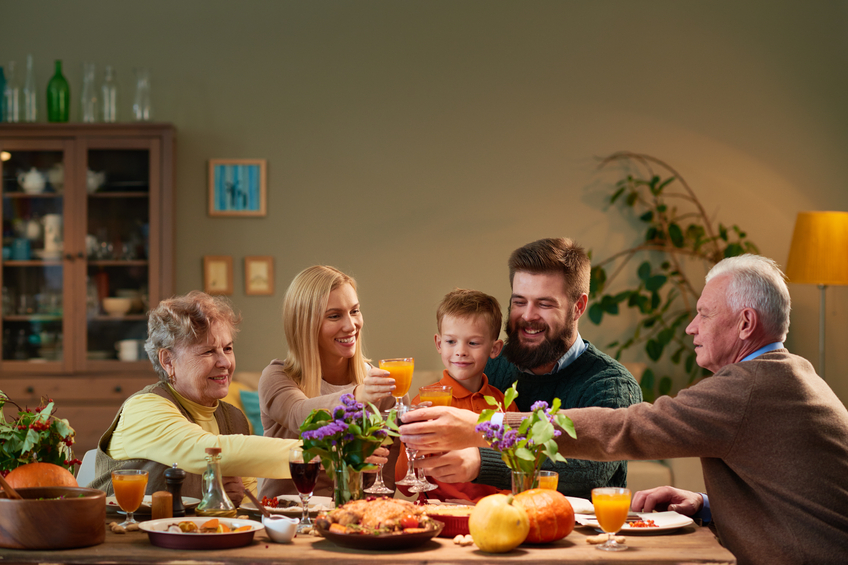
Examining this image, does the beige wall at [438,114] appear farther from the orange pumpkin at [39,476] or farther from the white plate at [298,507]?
the orange pumpkin at [39,476]

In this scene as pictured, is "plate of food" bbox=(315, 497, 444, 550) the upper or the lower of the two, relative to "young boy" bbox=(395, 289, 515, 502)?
lower

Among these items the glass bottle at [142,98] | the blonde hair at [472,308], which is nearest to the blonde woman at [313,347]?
the blonde hair at [472,308]

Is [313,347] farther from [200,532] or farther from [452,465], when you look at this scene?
[200,532]

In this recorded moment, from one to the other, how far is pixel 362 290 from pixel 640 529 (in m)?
3.41

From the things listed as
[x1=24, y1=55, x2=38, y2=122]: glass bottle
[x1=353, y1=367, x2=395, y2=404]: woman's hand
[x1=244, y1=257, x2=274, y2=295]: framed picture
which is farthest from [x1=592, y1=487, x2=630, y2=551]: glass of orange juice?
[x1=24, y1=55, x2=38, y2=122]: glass bottle

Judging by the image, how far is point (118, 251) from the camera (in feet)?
15.3

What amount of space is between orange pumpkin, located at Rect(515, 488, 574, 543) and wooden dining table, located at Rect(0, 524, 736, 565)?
2 cm

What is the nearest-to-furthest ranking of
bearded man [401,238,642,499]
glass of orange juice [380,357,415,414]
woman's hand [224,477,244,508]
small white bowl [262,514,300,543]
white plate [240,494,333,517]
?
small white bowl [262,514,300,543], white plate [240,494,333,517], glass of orange juice [380,357,415,414], woman's hand [224,477,244,508], bearded man [401,238,642,499]

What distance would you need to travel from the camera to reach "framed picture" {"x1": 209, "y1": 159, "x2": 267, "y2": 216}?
491 cm

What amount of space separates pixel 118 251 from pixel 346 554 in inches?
145

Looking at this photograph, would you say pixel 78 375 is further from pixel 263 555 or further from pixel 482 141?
pixel 263 555

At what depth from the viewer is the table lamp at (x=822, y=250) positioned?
4.33 m

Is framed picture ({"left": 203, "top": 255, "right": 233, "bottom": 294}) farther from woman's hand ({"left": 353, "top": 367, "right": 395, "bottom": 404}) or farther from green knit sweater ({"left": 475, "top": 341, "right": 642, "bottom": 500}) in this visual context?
woman's hand ({"left": 353, "top": 367, "right": 395, "bottom": 404})

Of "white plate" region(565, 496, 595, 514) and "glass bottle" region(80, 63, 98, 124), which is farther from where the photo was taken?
"glass bottle" region(80, 63, 98, 124)
